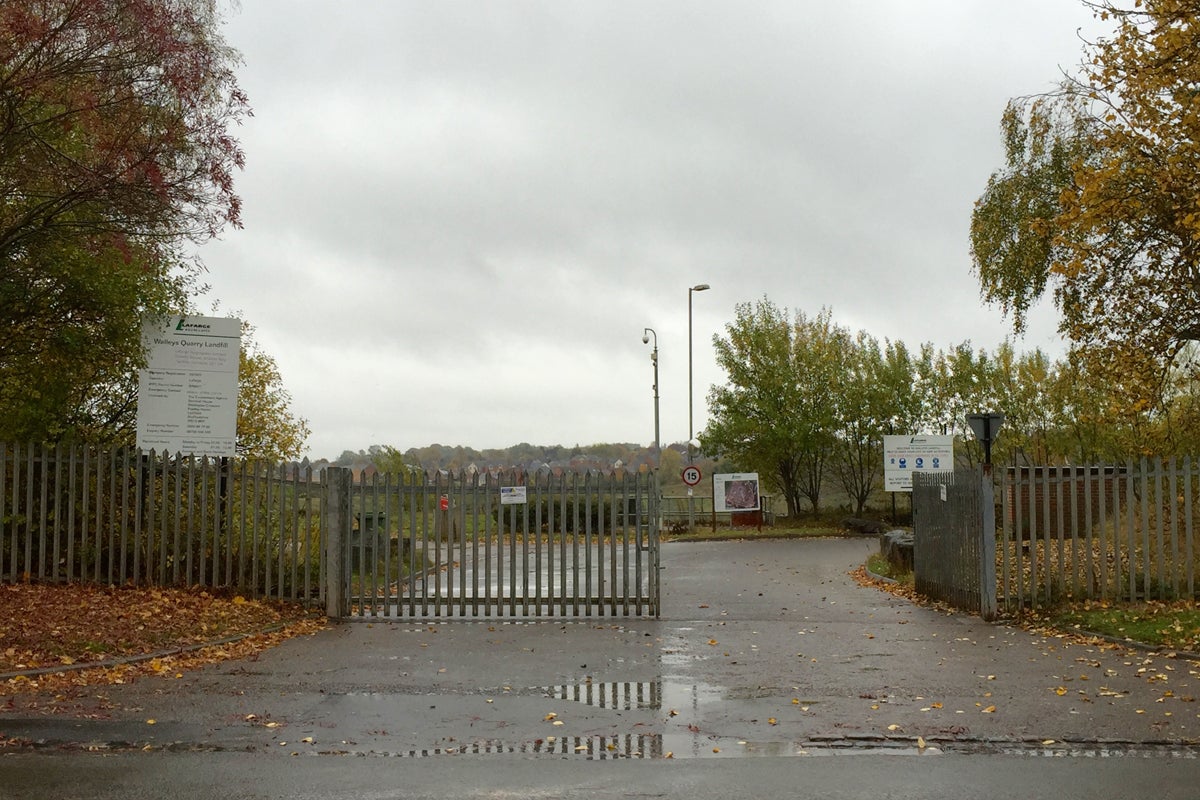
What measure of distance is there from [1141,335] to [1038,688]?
11318 mm

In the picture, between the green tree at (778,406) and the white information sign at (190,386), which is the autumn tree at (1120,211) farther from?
the green tree at (778,406)

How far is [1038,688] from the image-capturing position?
10203 mm

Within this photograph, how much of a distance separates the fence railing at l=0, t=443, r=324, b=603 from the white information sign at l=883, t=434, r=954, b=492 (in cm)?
2484

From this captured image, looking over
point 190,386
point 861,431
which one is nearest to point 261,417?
point 190,386

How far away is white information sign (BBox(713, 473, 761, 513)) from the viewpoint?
148ft

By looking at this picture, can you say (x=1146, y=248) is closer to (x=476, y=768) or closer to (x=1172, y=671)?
(x=1172, y=671)

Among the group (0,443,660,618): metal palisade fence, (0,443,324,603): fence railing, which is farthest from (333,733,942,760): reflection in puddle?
(0,443,324,603): fence railing

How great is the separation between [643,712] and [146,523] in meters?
9.26

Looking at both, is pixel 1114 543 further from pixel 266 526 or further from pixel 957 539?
pixel 266 526

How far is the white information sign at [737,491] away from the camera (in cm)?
4516

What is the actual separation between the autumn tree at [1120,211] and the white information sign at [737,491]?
2138cm

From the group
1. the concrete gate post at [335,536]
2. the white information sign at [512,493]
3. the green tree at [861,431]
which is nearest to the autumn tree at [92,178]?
the concrete gate post at [335,536]

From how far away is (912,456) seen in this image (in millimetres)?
37375

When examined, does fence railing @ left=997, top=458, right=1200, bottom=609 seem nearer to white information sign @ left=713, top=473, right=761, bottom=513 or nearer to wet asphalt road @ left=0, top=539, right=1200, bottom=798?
wet asphalt road @ left=0, top=539, right=1200, bottom=798
